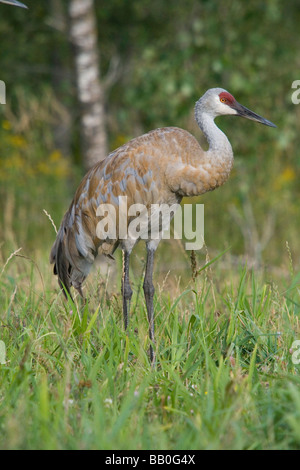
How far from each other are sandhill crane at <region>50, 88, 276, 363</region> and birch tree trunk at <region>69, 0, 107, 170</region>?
2472 mm

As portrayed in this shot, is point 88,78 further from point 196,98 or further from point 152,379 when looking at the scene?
point 152,379

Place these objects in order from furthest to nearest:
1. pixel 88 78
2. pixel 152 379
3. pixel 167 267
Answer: pixel 88 78, pixel 167 267, pixel 152 379

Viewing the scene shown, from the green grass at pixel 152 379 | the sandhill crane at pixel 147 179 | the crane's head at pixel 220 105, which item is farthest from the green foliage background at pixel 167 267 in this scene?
the crane's head at pixel 220 105

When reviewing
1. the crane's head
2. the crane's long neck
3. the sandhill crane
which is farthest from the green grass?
the crane's head

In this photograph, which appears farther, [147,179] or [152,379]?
[147,179]

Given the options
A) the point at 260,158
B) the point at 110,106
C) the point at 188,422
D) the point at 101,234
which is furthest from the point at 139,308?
the point at 110,106

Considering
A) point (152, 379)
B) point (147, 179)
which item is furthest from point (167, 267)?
point (152, 379)

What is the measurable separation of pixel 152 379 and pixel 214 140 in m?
1.52

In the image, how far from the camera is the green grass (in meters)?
2.36

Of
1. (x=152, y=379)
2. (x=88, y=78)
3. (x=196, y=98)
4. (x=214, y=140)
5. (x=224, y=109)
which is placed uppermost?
(x=88, y=78)

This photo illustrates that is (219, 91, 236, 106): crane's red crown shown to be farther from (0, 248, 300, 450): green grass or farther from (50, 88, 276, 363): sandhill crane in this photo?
(0, 248, 300, 450): green grass

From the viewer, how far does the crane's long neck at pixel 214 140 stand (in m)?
3.85

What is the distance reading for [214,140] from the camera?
3885mm

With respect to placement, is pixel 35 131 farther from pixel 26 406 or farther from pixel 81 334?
pixel 26 406
